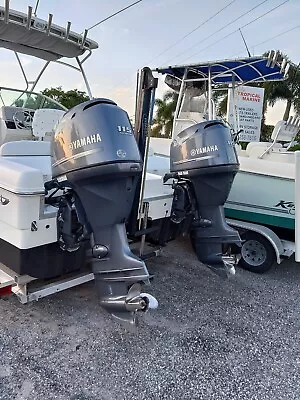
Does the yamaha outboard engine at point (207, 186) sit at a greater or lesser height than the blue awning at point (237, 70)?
lesser

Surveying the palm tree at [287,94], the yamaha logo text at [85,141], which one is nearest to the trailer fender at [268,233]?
the yamaha logo text at [85,141]

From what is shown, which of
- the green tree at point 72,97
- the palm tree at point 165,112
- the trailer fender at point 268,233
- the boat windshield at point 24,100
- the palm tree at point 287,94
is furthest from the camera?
the palm tree at point 165,112

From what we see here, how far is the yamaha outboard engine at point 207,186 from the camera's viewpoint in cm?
280

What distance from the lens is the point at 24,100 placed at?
15.6 feet

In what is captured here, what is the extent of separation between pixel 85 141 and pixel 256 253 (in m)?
2.38

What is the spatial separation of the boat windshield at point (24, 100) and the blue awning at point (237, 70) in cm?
141

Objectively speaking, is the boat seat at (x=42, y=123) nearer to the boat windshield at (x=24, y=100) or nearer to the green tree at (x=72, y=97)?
the green tree at (x=72, y=97)

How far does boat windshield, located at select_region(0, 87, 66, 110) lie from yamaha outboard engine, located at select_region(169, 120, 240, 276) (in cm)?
245

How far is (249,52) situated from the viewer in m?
4.34

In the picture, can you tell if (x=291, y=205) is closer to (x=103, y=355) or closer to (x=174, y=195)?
(x=174, y=195)

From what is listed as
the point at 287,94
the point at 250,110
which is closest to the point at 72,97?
the point at 250,110

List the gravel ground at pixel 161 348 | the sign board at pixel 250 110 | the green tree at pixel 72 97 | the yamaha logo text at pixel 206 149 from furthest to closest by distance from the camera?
1. the sign board at pixel 250 110
2. the green tree at pixel 72 97
3. the yamaha logo text at pixel 206 149
4. the gravel ground at pixel 161 348

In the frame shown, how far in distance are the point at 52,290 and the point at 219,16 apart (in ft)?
29.6

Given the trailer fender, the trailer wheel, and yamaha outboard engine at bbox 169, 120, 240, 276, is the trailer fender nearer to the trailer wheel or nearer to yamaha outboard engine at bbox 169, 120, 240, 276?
the trailer wheel
